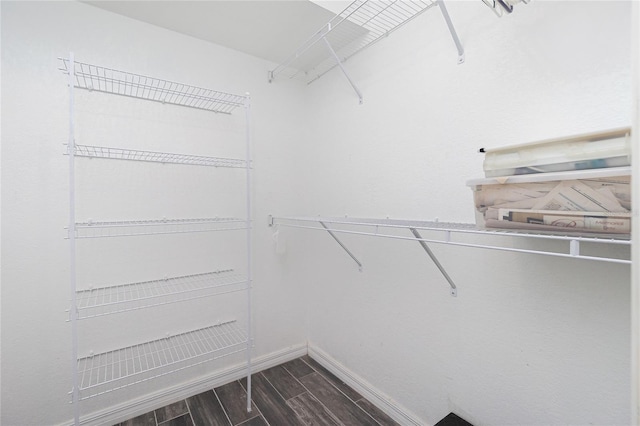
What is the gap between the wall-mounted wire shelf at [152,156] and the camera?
1493mm

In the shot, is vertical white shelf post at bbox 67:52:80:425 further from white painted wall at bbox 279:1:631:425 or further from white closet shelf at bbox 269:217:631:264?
white painted wall at bbox 279:1:631:425

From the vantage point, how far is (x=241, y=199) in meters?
1.99

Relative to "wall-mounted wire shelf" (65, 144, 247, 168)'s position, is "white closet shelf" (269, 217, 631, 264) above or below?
below

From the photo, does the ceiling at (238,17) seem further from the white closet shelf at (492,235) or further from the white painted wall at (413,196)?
the white closet shelf at (492,235)

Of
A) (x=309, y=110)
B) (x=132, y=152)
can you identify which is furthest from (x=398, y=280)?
(x=132, y=152)

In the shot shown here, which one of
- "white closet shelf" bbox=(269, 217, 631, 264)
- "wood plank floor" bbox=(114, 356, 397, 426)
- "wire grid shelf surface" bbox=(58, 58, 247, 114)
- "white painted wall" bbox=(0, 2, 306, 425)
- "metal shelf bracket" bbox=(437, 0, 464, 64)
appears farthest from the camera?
"wood plank floor" bbox=(114, 356, 397, 426)

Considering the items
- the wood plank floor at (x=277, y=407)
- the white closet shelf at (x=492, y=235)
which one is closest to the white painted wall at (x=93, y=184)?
the wood plank floor at (x=277, y=407)

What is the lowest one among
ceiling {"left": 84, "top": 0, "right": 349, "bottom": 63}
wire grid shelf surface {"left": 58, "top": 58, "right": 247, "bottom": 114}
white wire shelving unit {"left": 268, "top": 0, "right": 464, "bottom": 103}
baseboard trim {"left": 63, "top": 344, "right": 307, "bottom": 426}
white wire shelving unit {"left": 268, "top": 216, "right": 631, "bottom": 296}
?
baseboard trim {"left": 63, "top": 344, "right": 307, "bottom": 426}

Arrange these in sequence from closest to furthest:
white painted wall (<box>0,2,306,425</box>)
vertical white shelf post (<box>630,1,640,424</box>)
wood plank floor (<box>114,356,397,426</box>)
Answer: vertical white shelf post (<box>630,1,640,424</box>) < white painted wall (<box>0,2,306,425</box>) < wood plank floor (<box>114,356,397,426</box>)

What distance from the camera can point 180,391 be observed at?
1.75 m

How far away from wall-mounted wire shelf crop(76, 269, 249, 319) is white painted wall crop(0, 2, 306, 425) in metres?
0.05

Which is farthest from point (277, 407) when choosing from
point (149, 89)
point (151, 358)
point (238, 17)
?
point (238, 17)

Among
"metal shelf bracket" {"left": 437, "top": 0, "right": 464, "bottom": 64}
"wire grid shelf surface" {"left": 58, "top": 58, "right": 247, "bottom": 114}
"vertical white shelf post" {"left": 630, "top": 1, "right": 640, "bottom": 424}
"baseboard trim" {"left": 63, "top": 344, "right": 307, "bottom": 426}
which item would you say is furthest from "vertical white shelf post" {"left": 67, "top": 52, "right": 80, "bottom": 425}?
"vertical white shelf post" {"left": 630, "top": 1, "right": 640, "bottom": 424}

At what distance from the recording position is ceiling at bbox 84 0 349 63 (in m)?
1.49
